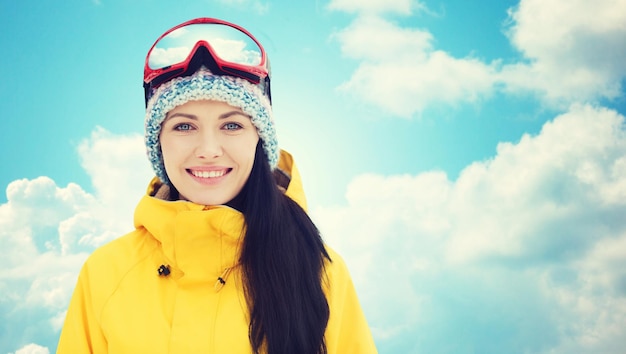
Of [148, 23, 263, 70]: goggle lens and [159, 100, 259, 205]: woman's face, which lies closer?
[159, 100, 259, 205]: woman's face

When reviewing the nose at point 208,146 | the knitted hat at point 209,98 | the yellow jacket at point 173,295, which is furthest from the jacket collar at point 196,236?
the knitted hat at point 209,98

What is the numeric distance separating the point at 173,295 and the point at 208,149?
2.64 feet

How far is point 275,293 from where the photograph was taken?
9.12 feet

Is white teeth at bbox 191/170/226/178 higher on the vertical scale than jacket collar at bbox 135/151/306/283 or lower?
higher

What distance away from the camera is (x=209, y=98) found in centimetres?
286

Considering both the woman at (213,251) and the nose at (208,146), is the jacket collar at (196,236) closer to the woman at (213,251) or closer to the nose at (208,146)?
the woman at (213,251)

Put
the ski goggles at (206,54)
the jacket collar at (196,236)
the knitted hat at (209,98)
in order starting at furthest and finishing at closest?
the ski goggles at (206,54)
the knitted hat at (209,98)
the jacket collar at (196,236)

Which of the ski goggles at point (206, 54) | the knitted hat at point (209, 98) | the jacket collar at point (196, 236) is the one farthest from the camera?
the ski goggles at point (206, 54)

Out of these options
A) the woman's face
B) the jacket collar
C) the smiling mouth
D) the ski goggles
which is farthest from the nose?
the ski goggles

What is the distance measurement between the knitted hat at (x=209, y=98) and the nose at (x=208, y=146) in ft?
0.69

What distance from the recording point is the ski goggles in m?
2.98

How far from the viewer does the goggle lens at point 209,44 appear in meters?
3.07

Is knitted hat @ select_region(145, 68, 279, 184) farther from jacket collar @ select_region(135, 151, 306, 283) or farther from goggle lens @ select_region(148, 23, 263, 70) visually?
jacket collar @ select_region(135, 151, 306, 283)

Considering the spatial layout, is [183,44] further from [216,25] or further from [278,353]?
[278,353]
